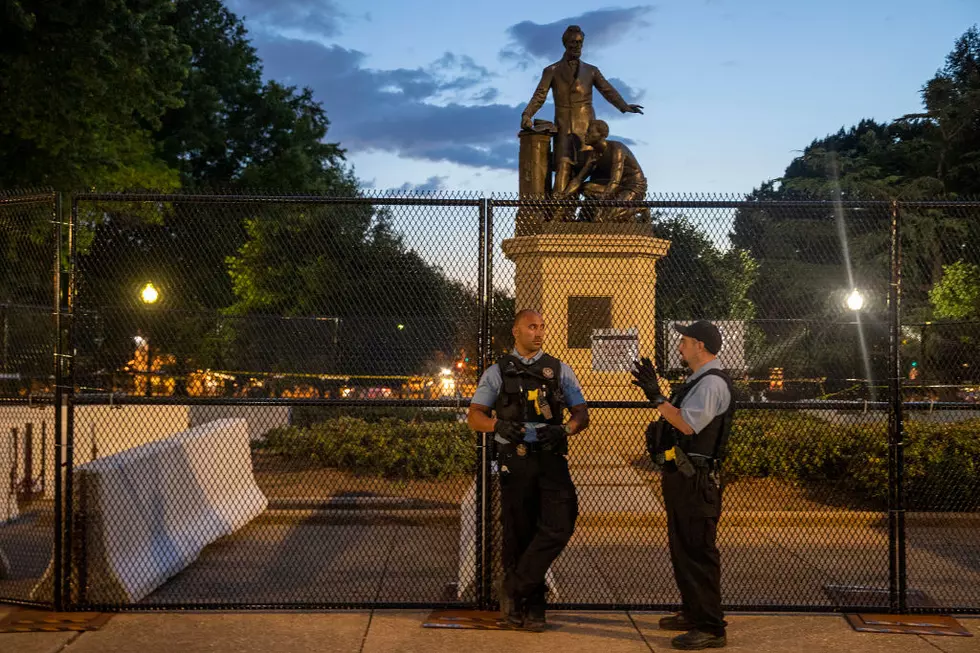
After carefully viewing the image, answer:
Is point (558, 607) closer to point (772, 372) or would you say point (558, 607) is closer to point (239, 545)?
point (239, 545)

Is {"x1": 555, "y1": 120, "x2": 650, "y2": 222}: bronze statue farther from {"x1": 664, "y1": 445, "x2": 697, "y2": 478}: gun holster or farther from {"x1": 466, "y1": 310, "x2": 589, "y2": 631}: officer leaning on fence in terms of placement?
{"x1": 664, "y1": 445, "x2": 697, "y2": 478}: gun holster

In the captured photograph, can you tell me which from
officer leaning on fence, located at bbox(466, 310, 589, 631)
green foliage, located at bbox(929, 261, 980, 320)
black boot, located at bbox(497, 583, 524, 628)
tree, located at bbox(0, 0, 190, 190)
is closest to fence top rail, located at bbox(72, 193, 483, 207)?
officer leaning on fence, located at bbox(466, 310, 589, 631)

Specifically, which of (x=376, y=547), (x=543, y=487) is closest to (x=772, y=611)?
(x=543, y=487)

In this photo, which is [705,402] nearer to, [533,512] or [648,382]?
[648,382]

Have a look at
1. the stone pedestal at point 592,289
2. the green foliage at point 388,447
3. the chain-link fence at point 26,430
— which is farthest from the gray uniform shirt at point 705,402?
the green foliage at point 388,447

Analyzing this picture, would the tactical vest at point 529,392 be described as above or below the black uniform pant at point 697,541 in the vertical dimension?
above

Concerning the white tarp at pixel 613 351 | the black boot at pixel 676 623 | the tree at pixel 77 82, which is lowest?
the black boot at pixel 676 623

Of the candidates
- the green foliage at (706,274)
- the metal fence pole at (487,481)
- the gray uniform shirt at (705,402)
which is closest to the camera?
the gray uniform shirt at (705,402)

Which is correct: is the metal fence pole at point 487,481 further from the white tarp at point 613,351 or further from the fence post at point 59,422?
the fence post at point 59,422

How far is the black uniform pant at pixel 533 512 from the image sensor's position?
615 cm

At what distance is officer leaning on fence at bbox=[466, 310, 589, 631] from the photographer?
20.2ft

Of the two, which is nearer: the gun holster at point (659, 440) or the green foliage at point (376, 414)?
the gun holster at point (659, 440)

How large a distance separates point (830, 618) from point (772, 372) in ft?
18.4

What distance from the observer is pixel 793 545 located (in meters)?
9.21
